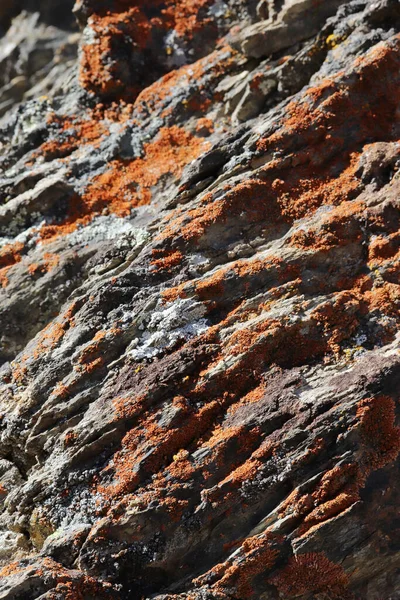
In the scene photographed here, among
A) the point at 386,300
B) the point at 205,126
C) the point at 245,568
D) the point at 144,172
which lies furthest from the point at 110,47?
the point at 245,568

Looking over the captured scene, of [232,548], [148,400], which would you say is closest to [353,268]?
[148,400]

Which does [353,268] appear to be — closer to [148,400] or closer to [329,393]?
[329,393]

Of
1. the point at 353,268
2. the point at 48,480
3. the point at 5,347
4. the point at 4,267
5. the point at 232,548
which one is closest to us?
the point at 232,548

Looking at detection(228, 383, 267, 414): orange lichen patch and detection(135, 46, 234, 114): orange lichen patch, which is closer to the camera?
detection(228, 383, 267, 414): orange lichen patch

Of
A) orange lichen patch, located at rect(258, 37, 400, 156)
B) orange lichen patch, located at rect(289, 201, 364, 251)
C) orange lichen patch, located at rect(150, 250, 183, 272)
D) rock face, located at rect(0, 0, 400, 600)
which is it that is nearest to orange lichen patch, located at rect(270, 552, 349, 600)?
rock face, located at rect(0, 0, 400, 600)

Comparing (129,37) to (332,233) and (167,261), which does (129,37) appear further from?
(332,233)

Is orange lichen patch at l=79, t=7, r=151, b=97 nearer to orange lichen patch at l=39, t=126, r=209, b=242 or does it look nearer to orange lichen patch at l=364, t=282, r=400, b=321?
orange lichen patch at l=39, t=126, r=209, b=242

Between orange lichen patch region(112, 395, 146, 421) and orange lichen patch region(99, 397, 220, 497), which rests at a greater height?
orange lichen patch region(112, 395, 146, 421)
